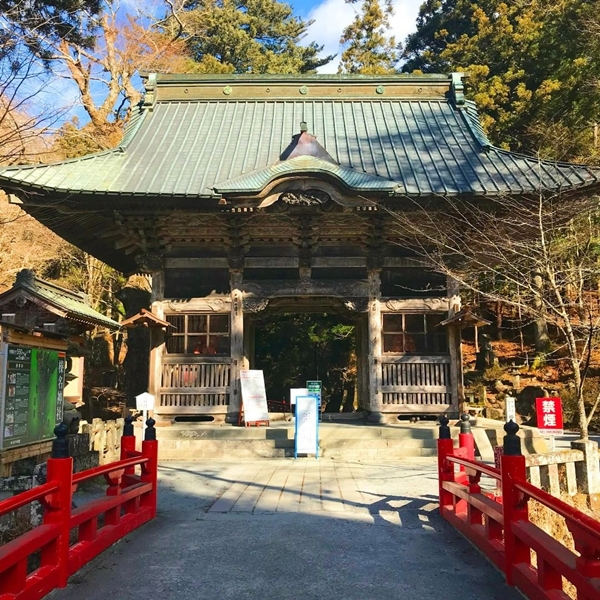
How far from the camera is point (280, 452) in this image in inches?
359

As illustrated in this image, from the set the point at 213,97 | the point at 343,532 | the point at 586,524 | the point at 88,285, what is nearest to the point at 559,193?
the point at 343,532

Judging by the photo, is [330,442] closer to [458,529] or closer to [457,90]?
[458,529]

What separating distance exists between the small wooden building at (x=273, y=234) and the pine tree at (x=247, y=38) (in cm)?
1744

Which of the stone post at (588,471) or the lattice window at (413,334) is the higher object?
the lattice window at (413,334)

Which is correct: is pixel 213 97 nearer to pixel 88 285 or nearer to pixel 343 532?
pixel 88 285

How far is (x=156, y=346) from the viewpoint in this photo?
1054cm

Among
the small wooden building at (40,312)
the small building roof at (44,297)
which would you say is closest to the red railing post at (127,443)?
the small wooden building at (40,312)

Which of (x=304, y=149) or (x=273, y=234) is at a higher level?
(x=304, y=149)

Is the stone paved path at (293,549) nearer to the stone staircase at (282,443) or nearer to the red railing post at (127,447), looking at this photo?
the red railing post at (127,447)

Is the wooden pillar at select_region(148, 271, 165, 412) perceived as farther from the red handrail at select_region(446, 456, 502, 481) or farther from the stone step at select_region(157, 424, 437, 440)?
the red handrail at select_region(446, 456, 502, 481)

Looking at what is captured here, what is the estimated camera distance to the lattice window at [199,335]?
1066cm

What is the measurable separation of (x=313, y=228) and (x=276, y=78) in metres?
5.85

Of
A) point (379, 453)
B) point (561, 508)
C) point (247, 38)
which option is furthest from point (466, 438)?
point (247, 38)

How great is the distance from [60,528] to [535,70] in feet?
79.8
